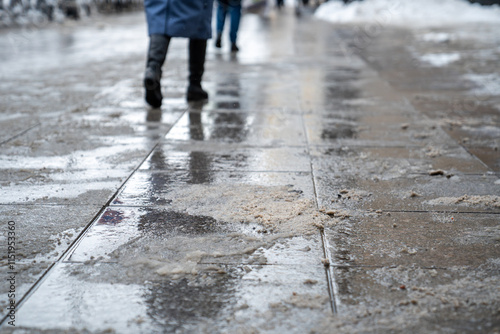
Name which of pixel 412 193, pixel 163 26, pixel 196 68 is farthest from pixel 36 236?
pixel 196 68

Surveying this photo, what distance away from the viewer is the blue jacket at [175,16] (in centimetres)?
486

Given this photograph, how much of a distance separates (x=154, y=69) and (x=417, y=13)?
15.1 m

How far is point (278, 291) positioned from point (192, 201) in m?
0.98

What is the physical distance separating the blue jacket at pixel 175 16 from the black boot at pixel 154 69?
86 mm

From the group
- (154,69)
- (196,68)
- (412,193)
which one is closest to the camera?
(412,193)

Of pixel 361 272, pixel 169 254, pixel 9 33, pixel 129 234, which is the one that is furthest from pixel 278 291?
pixel 9 33

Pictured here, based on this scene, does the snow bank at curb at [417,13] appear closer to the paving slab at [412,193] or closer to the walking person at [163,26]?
the walking person at [163,26]

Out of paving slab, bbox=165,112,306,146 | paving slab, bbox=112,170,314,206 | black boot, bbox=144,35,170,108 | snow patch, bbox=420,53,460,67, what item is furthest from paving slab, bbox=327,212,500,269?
snow patch, bbox=420,53,460,67

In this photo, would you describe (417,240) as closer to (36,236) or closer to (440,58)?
(36,236)

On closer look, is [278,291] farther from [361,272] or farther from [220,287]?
[361,272]

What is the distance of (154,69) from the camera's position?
15.7ft

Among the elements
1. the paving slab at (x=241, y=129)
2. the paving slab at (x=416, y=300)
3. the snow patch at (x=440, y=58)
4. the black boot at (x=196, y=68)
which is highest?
the black boot at (x=196, y=68)


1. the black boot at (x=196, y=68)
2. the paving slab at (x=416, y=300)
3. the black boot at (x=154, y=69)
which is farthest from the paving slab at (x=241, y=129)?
the paving slab at (x=416, y=300)

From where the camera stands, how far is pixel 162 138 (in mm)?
3955
